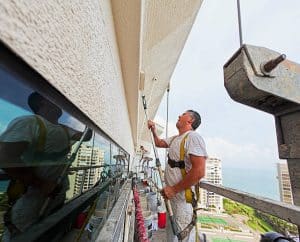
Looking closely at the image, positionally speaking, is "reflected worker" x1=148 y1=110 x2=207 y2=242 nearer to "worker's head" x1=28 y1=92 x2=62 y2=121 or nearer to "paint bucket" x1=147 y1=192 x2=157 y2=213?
"worker's head" x1=28 y1=92 x2=62 y2=121

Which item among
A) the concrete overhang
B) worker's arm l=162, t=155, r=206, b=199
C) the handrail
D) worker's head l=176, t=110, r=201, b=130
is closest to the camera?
the handrail

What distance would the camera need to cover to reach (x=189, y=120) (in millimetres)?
1841

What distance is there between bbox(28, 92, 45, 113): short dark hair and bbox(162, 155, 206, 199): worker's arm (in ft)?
3.91

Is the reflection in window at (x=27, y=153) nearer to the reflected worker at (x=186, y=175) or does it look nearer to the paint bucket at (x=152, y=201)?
the reflected worker at (x=186, y=175)

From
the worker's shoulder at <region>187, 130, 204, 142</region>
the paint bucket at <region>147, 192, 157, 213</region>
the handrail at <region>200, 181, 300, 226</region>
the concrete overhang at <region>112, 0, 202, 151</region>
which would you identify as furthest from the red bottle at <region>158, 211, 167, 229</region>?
the handrail at <region>200, 181, 300, 226</region>

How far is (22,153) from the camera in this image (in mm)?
382

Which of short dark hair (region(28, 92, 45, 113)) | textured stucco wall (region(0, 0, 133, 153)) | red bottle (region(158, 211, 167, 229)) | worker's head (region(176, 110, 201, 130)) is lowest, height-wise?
A: red bottle (region(158, 211, 167, 229))

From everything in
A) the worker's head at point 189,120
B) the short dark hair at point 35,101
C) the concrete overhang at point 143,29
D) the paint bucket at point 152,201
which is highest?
the concrete overhang at point 143,29

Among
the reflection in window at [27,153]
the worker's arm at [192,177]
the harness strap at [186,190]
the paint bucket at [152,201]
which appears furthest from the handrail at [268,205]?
the paint bucket at [152,201]

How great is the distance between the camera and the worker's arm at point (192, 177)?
140 centimetres

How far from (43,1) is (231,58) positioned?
65 centimetres

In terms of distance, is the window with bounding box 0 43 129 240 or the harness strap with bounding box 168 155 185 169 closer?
the window with bounding box 0 43 129 240

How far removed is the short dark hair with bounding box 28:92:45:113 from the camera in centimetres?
35

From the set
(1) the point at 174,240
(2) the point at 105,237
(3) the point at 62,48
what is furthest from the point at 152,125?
(3) the point at 62,48
